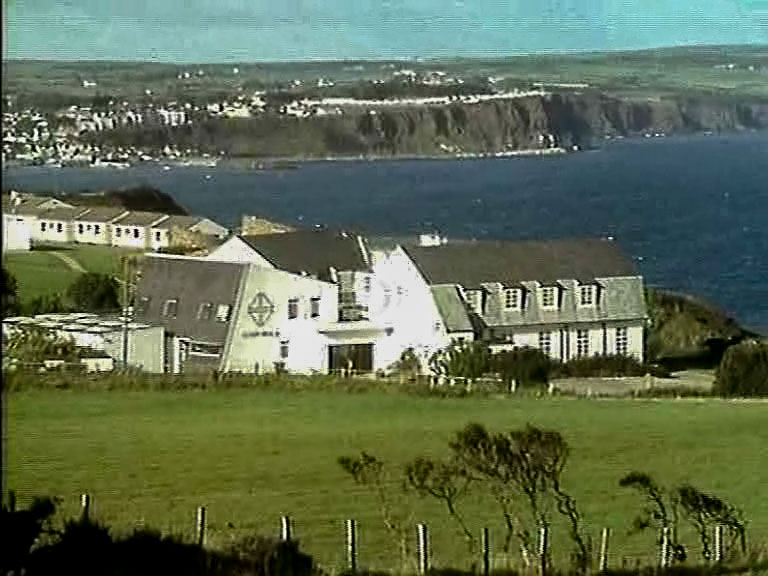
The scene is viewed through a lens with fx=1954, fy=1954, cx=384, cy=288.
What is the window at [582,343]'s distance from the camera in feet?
15.0

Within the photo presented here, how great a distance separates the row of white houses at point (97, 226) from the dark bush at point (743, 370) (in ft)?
4.09

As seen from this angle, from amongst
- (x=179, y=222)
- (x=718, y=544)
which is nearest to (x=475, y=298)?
(x=179, y=222)

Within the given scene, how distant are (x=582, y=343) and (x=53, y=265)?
48.8 inches

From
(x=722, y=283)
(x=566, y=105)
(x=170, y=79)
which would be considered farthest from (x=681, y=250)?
(x=170, y=79)

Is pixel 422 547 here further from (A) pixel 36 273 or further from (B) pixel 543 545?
(A) pixel 36 273

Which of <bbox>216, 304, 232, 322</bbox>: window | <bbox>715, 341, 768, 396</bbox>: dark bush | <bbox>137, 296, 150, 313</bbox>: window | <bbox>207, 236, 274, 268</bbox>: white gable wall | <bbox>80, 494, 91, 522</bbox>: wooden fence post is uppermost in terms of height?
<bbox>207, 236, 274, 268</bbox>: white gable wall

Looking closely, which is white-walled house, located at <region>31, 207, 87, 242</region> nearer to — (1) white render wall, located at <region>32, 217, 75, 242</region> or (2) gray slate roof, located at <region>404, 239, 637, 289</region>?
(1) white render wall, located at <region>32, 217, 75, 242</region>

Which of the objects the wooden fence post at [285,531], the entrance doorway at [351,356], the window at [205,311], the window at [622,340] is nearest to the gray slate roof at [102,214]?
the window at [205,311]

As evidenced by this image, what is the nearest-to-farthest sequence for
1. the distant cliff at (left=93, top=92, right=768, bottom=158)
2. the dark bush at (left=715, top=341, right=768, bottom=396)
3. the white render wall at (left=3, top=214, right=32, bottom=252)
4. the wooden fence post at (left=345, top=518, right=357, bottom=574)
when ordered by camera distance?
1. the white render wall at (left=3, top=214, right=32, bottom=252)
2. the wooden fence post at (left=345, top=518, right=357, bottom=574)
3. the dark bush at (left=715, top=341, right=768, bottom=396)
4. the distant cliff at (left=93, top=92, right=768, bottom=158)

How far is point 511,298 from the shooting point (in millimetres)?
4629

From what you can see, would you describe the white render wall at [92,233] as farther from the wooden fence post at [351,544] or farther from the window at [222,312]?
the wooden fence post at [351,544]

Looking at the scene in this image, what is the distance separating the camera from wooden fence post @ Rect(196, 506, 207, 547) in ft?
14.5

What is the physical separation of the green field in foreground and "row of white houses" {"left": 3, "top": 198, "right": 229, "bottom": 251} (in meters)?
0.38

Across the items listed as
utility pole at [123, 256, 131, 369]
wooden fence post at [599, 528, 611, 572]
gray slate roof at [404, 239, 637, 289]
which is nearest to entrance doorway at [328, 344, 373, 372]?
gray slate roof at [404, 239, 637, 289]
